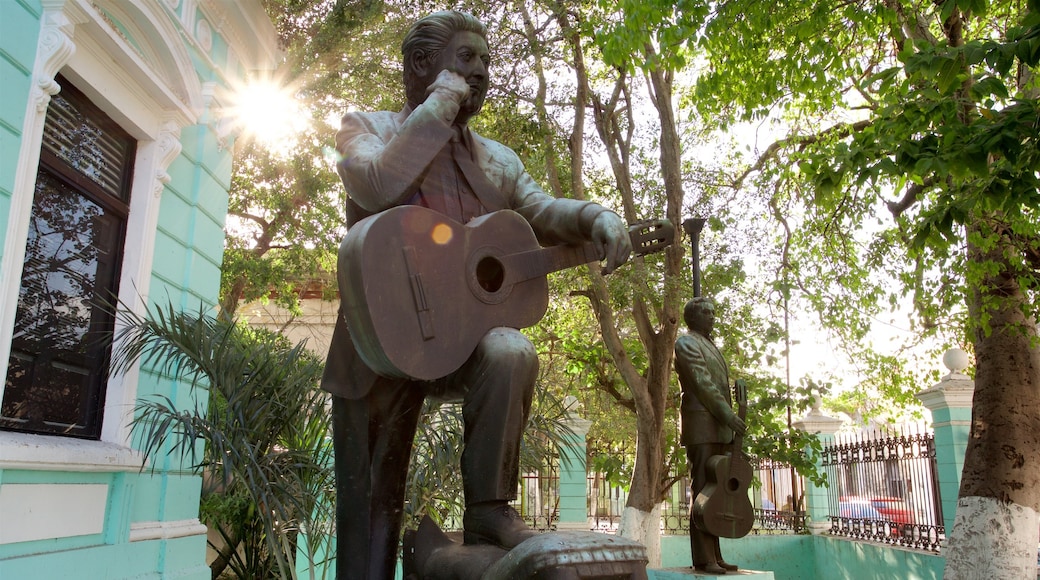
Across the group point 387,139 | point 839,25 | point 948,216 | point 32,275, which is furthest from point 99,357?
point 839,25

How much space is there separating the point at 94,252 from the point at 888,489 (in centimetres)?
922

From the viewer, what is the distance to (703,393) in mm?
6059

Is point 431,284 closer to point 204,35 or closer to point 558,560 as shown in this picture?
point 558,560

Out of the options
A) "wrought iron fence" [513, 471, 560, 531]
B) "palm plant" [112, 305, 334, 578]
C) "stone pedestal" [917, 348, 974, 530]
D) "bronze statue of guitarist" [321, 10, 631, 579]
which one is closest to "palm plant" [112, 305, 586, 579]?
"palm plant" [112, 305, 334, 578]

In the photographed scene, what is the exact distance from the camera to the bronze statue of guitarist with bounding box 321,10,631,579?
1.77 meters

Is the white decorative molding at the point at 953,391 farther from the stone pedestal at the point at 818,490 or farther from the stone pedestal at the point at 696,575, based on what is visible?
the stone pedestal at the point at 696,575

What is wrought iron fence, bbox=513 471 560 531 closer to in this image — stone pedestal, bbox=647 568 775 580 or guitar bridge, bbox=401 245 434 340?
stone pedestal, bbox=647 568 775 580

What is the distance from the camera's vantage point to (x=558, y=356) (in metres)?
13.8

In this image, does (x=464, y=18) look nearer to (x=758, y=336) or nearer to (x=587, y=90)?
(x=587, y=90)

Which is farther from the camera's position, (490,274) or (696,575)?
(696,575)

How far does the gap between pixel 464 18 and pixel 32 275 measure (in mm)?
3831

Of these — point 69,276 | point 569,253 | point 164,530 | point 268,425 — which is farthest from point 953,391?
point 69,276

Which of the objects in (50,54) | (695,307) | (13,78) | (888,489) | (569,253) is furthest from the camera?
(888,489)

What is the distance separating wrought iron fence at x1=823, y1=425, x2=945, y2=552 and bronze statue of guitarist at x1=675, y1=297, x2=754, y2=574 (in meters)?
4.28
